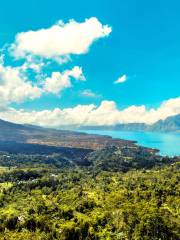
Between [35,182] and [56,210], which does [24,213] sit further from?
[35,182]

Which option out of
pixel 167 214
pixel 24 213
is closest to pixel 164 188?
pixel 167 214

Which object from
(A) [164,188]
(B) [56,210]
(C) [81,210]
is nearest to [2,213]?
(B) [56,210]

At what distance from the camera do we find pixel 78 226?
83375mm

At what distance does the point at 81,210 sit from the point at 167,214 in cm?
2678

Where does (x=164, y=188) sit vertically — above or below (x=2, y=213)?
above

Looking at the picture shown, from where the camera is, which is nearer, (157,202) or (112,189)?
(157,202)

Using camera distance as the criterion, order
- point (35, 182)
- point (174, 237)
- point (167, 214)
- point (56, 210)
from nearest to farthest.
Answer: point (174, 237) < point (167, 214) < point (56, 210) < point (35, 182)

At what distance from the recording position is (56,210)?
319 ft

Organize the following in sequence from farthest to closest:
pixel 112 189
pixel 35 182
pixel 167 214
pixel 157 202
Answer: pixel 35 182 → pixel 112 189 → pixel 157 202 → pixel 167 214

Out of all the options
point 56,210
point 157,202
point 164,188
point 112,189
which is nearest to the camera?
point 56,210

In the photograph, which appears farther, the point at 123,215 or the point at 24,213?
the point at 24,213

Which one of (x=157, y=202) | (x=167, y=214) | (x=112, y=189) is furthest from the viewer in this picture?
(x=112, y=189)

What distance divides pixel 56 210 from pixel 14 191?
38.2 m

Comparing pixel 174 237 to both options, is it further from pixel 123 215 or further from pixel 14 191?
pixel 14 191
